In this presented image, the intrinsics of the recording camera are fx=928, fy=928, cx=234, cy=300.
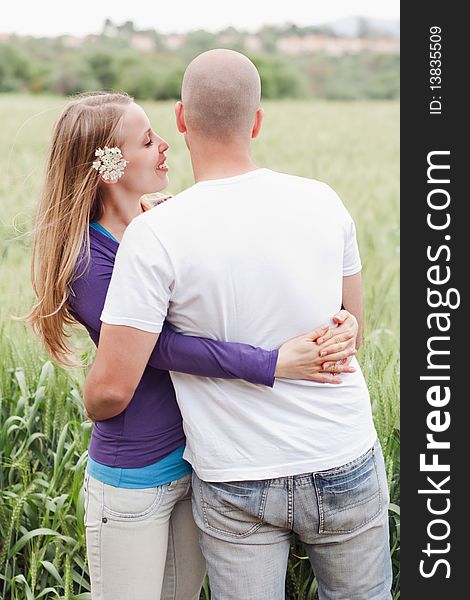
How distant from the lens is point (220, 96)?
5.51 feet

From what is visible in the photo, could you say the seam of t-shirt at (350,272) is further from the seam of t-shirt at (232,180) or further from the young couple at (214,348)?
the seam of t-shirt at (232,180)

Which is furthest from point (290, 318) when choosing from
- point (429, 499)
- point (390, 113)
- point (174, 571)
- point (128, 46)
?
point (128, 46)

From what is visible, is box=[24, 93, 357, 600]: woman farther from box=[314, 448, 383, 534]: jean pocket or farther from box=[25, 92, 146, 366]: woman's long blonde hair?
box=[314, 448, 383, 534]: jean pocket

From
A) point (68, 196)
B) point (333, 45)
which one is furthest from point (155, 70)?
point (68, 196)

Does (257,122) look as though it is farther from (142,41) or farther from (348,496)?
(142,41)

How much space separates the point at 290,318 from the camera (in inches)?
67.2

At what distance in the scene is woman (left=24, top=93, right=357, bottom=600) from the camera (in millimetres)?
1823

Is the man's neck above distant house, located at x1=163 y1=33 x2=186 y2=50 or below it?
below

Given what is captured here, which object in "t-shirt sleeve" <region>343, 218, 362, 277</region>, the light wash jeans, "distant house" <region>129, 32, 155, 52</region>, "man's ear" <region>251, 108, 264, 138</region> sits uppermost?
"distant house" <region>129, 32, 155, 52</region>

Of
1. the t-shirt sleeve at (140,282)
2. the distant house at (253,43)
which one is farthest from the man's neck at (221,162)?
the distant house at (253,43)

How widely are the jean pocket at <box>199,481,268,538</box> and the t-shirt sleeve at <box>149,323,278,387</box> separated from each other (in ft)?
0.66

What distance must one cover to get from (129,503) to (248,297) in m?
0.49

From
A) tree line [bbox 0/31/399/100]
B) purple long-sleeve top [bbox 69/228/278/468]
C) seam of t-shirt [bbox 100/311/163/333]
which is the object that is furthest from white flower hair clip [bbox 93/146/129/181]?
tree line [bbox 0/31/399/100]

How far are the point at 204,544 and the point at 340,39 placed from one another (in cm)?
3303
